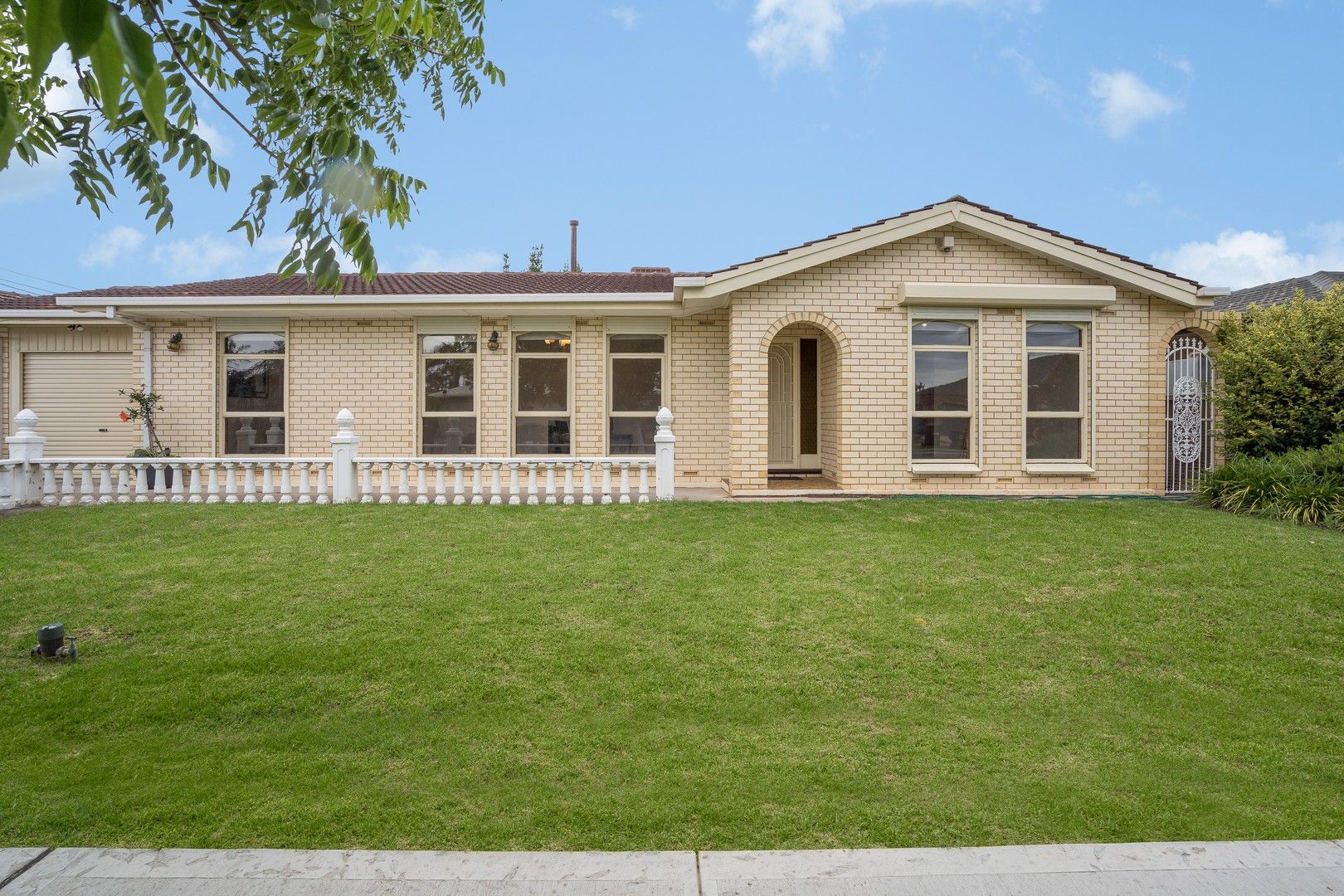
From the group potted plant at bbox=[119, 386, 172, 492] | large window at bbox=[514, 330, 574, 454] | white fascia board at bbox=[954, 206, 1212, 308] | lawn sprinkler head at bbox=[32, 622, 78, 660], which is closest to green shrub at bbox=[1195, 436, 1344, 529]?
white fascia board at bbox=[954, 206, 1212, 308]

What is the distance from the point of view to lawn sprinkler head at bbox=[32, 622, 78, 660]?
185 inches

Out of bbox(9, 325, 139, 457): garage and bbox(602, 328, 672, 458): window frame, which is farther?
bbox(9, 325, 139, 457): garage

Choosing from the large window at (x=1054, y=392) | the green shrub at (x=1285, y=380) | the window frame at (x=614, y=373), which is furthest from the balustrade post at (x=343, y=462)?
the green shrub at (x=1285, y=380)

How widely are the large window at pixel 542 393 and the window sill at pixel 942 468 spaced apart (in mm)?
5636

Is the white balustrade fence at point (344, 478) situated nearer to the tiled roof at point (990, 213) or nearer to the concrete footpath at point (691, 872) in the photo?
the tiled roof at point (990, 213)

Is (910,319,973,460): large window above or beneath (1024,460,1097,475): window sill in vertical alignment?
above

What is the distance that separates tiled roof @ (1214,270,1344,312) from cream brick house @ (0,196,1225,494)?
934 centimetres

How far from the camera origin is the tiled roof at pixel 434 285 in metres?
12.0

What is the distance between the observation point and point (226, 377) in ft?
40.9

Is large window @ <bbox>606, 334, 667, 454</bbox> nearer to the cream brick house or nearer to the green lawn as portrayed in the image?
the cream brick house

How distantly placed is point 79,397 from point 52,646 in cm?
1100

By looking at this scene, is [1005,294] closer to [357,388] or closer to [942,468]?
[942,468]

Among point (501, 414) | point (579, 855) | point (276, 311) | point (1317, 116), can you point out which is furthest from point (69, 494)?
point (1317, 116)

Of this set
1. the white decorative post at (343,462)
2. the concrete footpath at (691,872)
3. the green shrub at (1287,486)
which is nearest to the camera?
the concrete footpath at (691,872)
